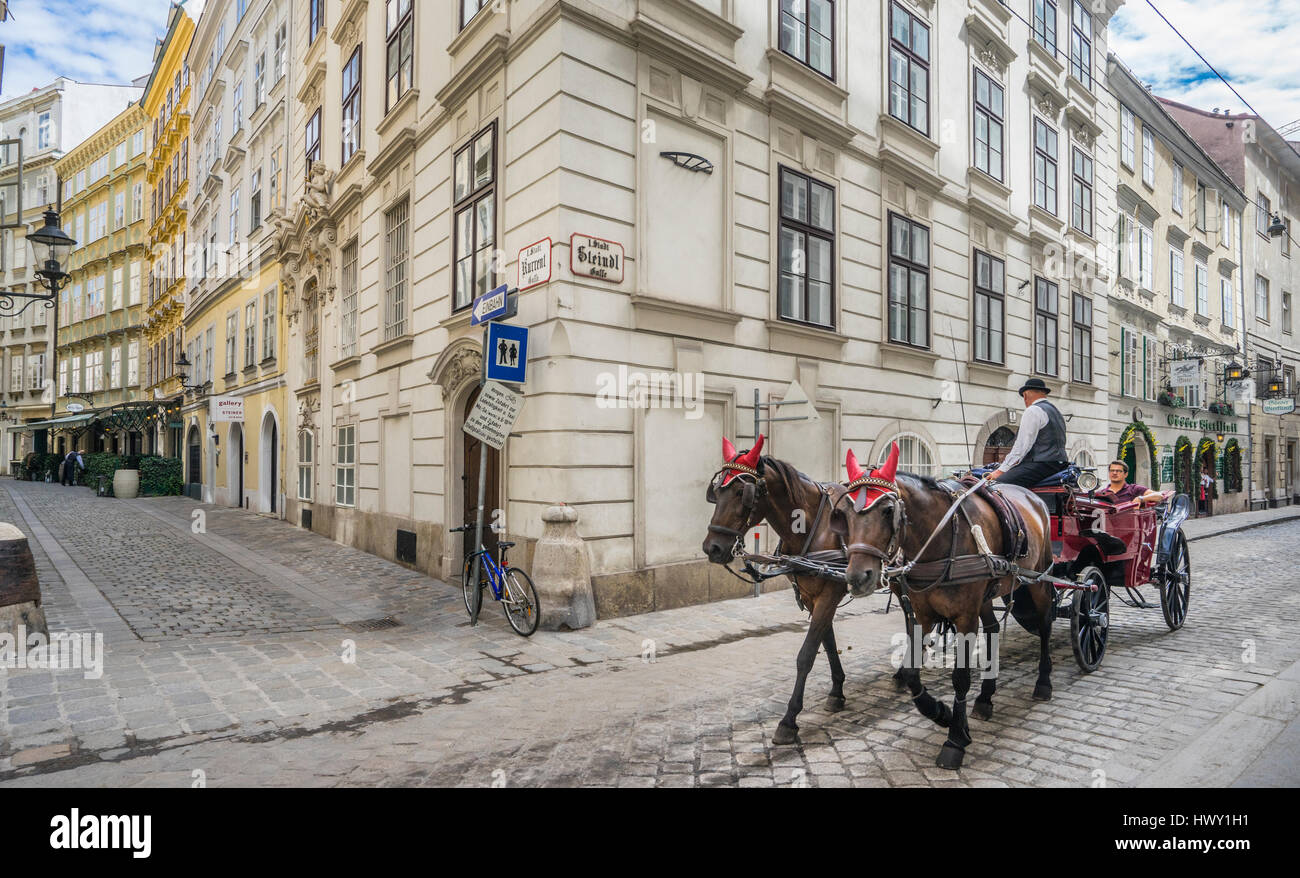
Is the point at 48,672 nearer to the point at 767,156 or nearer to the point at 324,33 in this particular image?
the point at 767,156

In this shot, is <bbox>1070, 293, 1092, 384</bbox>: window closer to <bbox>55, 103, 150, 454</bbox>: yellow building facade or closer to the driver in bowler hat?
the driver in bowler hat

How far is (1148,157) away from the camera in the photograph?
926 inches

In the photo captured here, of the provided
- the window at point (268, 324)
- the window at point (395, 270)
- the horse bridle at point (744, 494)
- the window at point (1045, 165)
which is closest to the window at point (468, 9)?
the window at point (395, 270)

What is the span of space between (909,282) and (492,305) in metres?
8.50

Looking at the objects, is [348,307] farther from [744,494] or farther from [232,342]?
[744,494]

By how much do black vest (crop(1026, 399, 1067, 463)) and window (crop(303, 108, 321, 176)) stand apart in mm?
16760

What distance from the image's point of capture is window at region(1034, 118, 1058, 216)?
17.5 metres

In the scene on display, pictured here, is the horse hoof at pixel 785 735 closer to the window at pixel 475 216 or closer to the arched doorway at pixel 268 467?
the window at pixel 475 216

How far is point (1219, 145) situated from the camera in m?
30.6

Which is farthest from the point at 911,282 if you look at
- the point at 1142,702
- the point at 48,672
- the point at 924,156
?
the point at 48,672

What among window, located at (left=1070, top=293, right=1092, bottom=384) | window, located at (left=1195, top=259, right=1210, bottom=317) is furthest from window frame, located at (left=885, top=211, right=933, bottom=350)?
window, located at (left=1195, top=259, right=1210, bottom=317)

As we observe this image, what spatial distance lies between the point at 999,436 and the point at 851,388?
603cm

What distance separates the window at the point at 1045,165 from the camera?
17.5 metres

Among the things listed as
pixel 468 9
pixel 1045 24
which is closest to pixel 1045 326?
pixel 1045 24
